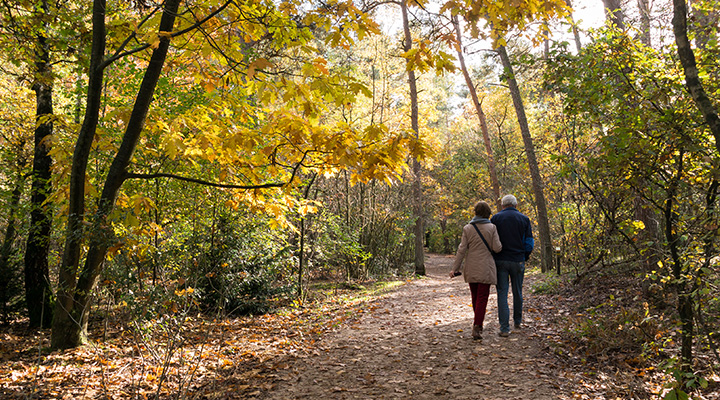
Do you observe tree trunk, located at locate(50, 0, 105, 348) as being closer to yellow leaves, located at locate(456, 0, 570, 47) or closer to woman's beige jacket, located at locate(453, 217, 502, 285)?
yellow leaves, located at locate(456, 0, 570, 47)

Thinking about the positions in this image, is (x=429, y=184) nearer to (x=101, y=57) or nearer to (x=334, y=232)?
(x=334, y=232)

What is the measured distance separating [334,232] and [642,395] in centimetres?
783

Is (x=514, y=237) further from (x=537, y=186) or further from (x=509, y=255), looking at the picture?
(x=537, y=186)

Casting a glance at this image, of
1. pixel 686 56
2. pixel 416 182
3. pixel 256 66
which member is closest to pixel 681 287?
pixel 686 56

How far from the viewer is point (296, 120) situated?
11.8ft

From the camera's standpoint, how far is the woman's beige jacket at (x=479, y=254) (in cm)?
521

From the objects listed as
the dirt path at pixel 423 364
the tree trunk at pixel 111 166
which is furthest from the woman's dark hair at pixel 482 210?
the tree trunk at pixel 111 166

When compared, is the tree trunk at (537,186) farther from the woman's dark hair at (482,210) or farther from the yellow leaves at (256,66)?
the yellow leaves at (256,66)

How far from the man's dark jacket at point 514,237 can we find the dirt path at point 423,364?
111 cm

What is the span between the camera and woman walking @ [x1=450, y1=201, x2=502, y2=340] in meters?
5.23

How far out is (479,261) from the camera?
5.28m

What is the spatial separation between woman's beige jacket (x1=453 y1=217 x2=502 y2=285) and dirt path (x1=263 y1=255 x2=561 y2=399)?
0.88 meters

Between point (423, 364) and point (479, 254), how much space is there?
5.28 feet

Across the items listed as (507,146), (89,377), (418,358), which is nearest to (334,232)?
(418,358)
